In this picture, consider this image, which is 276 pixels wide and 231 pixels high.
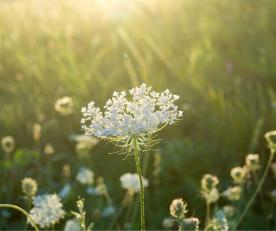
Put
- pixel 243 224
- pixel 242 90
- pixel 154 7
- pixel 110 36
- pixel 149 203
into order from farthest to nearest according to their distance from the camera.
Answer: pixel 154 7
pixel 110 36
pixel 242 90
pixel 149 203
pixel 243 224

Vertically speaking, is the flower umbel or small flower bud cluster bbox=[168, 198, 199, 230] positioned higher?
the flower umbel

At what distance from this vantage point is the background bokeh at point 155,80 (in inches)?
138

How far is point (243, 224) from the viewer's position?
2.99m

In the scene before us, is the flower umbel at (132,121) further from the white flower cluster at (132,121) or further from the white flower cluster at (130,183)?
the white flower cluster at (130,183)

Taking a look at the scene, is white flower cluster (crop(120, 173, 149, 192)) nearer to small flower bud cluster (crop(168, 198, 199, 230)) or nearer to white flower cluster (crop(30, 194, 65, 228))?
white flower cluster (crop(30, 194, 65, 228))

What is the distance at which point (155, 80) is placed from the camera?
4324 millimetres

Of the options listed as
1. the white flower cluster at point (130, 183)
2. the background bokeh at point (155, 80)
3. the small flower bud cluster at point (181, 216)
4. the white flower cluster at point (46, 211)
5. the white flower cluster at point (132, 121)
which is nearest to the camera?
the white flower cluster at point (132, 121)

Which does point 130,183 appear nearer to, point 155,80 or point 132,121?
point 132,121

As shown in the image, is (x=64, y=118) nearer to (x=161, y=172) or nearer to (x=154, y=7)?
(x=161, y=172)

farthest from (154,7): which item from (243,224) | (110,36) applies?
(243,224)

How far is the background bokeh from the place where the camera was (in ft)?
11.5

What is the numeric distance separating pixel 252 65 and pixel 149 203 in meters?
1.61

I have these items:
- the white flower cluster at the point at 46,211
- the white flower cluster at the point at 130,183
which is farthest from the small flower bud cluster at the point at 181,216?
the white flower cluster at the point at 130,183

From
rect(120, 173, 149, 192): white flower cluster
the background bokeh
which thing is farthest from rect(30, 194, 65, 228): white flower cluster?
the background bokeh
